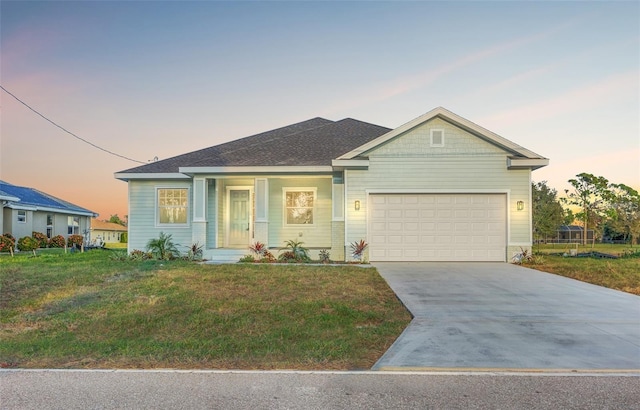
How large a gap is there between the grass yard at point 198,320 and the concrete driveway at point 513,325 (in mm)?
496

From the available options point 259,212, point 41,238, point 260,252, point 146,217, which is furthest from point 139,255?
point 41,238

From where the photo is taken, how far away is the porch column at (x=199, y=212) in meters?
14.3

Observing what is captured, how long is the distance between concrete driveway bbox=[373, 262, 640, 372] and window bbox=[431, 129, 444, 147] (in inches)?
197

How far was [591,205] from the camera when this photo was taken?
30062mm

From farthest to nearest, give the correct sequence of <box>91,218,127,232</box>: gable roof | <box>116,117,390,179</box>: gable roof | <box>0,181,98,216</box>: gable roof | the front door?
1. <box>91,218,127,232</box>: gable roof
2. <box>0,181,98,216</box>: gable roof
3. the front door
4. <box>116,117,390,179</box>: gable roof

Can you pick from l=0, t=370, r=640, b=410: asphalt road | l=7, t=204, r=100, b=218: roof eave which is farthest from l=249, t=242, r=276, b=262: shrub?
l=7, t=204, r=100, b=218: roof eave

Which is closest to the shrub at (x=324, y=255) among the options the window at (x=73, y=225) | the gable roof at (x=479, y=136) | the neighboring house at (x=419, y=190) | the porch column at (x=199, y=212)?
the neighboring house at (x=419, y=190)

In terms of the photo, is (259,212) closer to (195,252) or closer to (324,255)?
(195,252)

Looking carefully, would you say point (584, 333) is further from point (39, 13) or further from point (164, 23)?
point (39, 13)

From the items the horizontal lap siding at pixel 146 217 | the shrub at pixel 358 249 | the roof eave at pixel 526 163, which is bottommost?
the shrub at pixel 358 249

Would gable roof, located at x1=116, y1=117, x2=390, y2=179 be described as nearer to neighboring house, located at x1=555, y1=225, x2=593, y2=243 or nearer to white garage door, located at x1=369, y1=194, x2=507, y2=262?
white garage door, located at x1=369, y1=194, x2=507, y2=262

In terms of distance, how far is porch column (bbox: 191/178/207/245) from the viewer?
14312 mm

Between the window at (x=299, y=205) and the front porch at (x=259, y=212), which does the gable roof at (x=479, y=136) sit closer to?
the front porch at (x=259, y=212)

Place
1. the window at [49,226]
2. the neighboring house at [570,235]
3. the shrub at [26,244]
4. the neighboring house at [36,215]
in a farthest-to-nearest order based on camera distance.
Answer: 1. the neighboring house at [570,235]
2. the window at [49,226]
3. the neighboring house at [36,215]
4. the shrub at [26,244]
